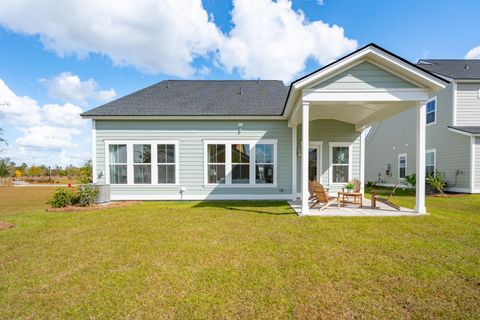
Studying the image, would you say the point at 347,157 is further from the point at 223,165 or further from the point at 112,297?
the point at 112,297

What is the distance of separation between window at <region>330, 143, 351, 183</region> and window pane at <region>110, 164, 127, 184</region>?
9222 millimetres

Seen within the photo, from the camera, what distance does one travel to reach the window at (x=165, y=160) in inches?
396

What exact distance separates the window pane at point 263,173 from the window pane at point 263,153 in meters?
0.22

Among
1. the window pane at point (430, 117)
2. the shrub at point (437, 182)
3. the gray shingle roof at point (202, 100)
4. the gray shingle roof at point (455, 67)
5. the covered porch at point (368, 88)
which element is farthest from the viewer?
the window pane at point (430, 117)

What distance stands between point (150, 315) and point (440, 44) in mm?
14061

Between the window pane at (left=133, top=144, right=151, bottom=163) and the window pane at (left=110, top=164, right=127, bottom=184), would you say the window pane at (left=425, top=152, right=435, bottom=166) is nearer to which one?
the window pane at (left=133, top=144, right=151, bottom=163)

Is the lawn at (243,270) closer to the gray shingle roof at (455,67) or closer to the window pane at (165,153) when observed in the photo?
the window pane at (165,153)

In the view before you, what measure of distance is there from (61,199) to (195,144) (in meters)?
5.43

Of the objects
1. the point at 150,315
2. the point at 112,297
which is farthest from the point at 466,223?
the point at 112,297

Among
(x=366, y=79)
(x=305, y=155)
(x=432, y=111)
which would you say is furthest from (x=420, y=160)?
(x=432, y=111)

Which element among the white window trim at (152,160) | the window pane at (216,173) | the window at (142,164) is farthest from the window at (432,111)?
the window at (142,164)

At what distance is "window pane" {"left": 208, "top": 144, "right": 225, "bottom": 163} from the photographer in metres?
10.0

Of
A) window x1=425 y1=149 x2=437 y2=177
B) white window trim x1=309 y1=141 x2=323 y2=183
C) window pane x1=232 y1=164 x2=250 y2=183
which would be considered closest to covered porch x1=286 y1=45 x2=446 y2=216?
window pane x1=232 y1=164 x2=250 y2=183

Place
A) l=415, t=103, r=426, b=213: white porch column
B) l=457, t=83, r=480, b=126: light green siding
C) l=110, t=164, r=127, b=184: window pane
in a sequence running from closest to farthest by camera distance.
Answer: l=415, t=103, r=426, b=213: white porch column
l=110, t=164, r=127, b=184: window pane
l=457, t=83, r=480, b=126: light green siding
